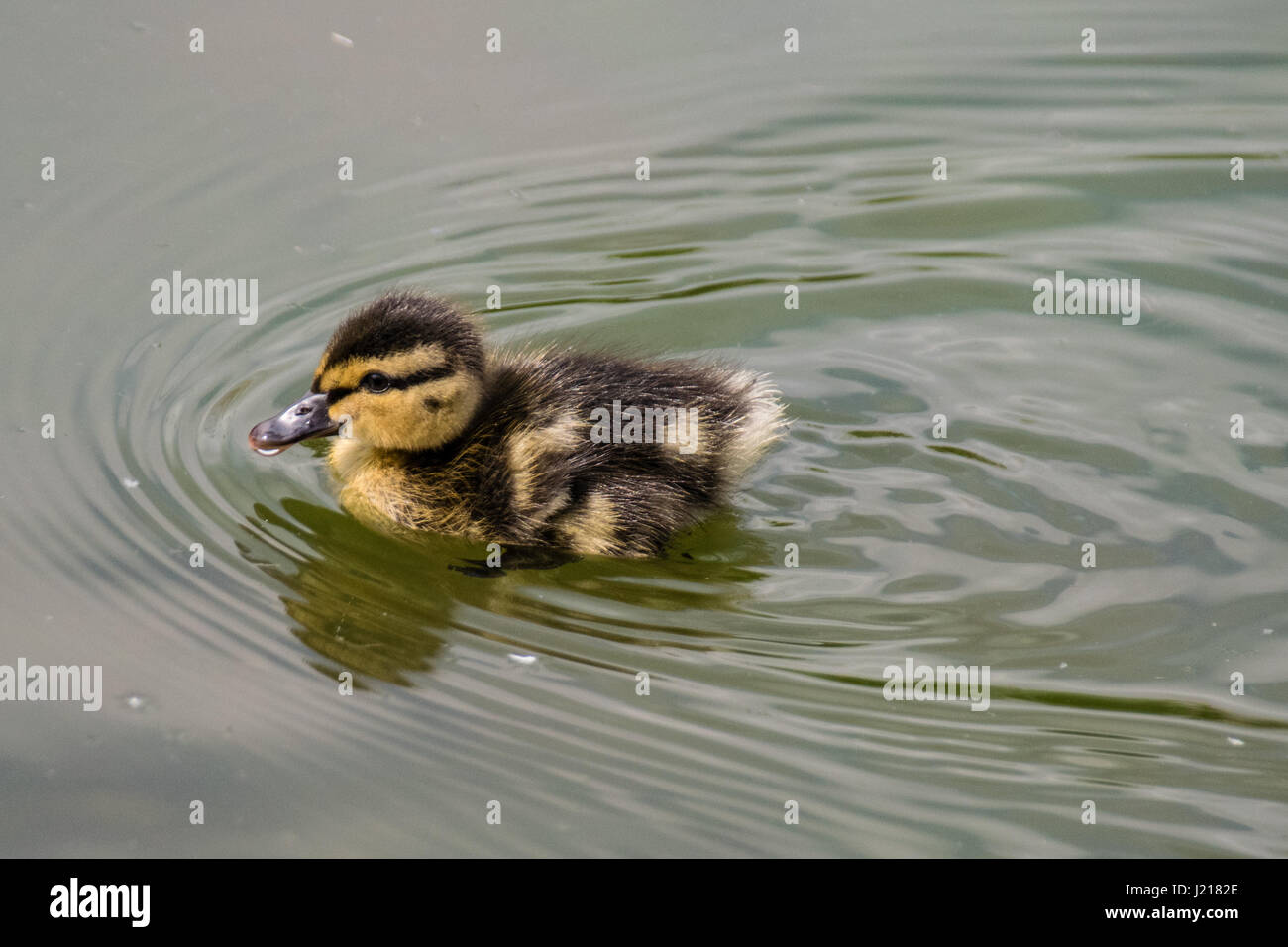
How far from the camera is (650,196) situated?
226 inches

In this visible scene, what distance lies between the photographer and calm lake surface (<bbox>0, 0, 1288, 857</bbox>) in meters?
3.39

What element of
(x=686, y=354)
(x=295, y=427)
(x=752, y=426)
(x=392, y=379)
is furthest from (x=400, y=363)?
(x=686, y=354)

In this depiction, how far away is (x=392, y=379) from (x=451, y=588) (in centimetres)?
56

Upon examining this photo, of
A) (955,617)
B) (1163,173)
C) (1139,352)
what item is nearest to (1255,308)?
(1139,352)

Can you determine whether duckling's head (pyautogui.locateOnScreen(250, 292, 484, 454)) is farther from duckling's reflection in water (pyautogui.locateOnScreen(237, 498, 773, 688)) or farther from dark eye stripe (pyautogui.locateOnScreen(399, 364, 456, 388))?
duckling's reflection in water (pyautogui.locateOnScreen(237, 498, 773, 688))

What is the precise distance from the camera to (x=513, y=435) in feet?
13.7

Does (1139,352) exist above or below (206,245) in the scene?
below

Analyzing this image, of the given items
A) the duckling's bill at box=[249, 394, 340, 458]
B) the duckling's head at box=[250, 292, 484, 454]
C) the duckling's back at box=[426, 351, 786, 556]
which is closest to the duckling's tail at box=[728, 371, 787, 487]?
the duckling's back at box=[426, 351, 786, 556]

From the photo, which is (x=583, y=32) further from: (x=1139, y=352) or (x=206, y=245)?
(x=1139, y=352)

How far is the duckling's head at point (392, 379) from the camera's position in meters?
4.06

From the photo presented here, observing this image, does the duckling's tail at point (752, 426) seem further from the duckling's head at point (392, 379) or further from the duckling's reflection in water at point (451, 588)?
the duckling's head at point (392, 379)

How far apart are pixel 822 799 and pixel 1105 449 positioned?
172 centimetres

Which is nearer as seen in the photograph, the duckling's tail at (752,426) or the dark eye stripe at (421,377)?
the dark eye stripe at (421,377)

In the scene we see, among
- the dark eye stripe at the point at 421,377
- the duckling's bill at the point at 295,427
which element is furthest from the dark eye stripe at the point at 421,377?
the duckling's bill at the point at 295,427
